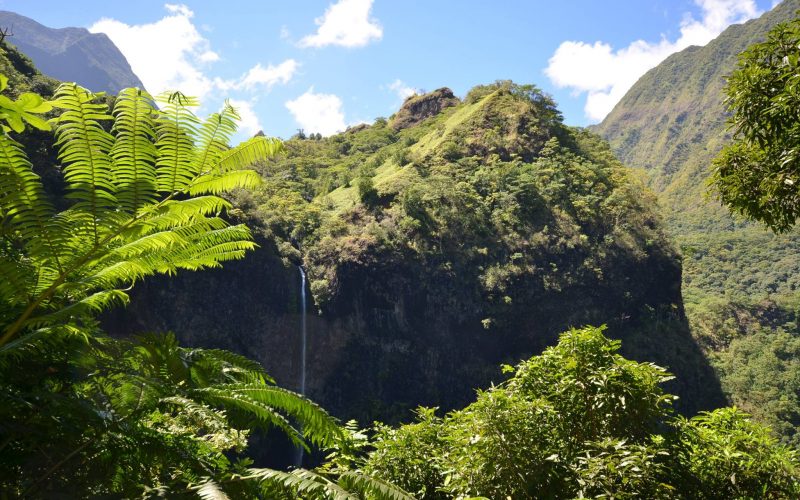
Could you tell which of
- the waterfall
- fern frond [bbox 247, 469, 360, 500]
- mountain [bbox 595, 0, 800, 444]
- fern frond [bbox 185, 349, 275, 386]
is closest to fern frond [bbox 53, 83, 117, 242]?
fern frond [bbox 185, 349, 275, 386]

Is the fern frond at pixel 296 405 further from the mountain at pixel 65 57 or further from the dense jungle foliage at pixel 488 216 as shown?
the mountain at pixel 65 57

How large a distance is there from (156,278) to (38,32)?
230 meters

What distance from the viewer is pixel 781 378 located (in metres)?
38.8

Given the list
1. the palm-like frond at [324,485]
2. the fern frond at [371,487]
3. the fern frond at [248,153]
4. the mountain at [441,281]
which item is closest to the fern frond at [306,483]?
the palm-like frond at [324,485]

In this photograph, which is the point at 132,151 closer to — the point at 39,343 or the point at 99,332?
the point at 39,343

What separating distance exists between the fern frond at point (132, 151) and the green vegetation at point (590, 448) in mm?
3377

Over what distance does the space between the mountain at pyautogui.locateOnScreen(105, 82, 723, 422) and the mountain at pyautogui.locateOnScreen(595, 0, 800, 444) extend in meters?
7.19

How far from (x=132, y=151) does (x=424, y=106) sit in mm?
67047

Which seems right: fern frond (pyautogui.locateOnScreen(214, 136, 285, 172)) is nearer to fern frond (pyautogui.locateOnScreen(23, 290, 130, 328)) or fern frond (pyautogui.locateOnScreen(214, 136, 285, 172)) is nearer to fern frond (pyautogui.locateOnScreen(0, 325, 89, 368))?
fern frond (pyautogui.locateOnScreen(23, 290, 130, 328))

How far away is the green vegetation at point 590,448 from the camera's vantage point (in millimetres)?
4316

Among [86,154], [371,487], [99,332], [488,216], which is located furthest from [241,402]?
[488,216]

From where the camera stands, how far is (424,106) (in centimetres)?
6762

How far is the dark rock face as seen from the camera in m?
66.7

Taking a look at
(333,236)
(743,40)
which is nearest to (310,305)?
(333,236)
